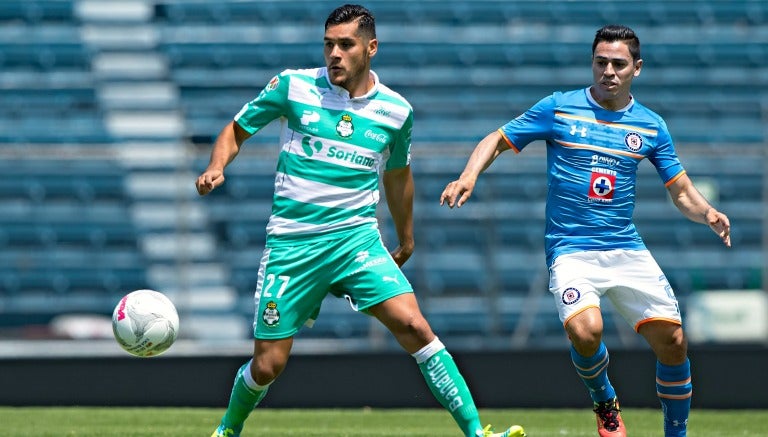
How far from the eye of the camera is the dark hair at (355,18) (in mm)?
5137

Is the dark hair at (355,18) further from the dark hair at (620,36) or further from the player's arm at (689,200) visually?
the player's arm at (689,200)

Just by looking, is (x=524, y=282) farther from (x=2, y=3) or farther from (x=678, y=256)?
(x=2, y=3)

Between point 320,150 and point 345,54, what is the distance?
404mm

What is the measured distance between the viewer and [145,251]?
1257cm

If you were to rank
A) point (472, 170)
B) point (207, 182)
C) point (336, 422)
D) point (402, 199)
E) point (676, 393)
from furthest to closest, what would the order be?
point (336, 422), point (676, 393), point (402, 199), point (472, 170), point (207, 182)

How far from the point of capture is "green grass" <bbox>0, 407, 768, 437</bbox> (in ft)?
22.9

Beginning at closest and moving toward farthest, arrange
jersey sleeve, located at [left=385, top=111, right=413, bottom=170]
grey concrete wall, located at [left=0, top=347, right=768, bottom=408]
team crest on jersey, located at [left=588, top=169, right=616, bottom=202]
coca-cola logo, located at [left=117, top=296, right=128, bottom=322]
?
jersey sleeve, located at [left=385, top=111, right=413, bottom=170] → coca-cola logo, located at [left=117, top=296, right=128, bottom=322] → team crest on jersey, located at [left=588, top=169, right=616, bottom=202] → grey concrete wall, located at [left=0, top=347, right=768, bottom=408]

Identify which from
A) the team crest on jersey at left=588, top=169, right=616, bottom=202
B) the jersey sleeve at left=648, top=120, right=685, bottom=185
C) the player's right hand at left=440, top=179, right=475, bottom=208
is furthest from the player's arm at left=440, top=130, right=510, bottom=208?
the jersey sleeve at left=648, top=120, right=685, bottom=185

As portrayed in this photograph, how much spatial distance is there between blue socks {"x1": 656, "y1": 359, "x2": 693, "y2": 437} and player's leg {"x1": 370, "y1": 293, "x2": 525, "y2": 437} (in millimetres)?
1087

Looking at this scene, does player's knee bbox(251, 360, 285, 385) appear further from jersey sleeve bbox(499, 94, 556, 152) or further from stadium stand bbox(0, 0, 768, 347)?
stadium stand bbox(0, 0, 768, 347)

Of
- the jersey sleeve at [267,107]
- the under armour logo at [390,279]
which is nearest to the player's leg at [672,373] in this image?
the under armour logo at [390,279]

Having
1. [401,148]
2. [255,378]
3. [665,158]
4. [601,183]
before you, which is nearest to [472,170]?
[401,148]

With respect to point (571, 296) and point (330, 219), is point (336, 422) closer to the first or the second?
point (571, 296)

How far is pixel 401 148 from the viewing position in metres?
5.39
